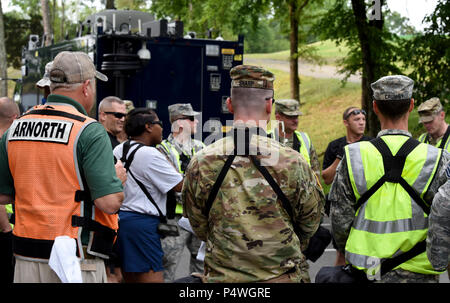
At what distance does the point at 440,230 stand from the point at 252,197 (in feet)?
3.23

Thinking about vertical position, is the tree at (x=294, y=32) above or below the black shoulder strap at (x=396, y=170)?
above

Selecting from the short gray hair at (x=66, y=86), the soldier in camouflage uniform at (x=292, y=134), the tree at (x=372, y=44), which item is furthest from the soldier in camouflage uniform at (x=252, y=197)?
the tree at (x=372, y=44)

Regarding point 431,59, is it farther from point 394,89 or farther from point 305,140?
point 394,89

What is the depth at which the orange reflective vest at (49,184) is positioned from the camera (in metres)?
3.23

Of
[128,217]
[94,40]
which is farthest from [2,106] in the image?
[94,40]

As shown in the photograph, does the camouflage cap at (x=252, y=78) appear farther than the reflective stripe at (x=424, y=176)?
No

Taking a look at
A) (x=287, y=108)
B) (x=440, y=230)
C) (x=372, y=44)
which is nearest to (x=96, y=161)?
(x=440, y=230)

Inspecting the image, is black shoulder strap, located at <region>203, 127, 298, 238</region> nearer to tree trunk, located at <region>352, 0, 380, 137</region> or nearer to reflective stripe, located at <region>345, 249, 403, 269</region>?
reflective stripe, located at <region>345, 249, 403, 269</region>

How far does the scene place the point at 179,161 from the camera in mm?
5941

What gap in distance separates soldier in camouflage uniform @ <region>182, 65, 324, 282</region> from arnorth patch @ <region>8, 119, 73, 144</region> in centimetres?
72

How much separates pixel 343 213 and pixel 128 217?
2.18 meters

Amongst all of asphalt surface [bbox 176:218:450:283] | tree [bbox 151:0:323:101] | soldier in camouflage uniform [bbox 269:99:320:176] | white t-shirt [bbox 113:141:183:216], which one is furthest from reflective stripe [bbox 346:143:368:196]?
tree [bbox 151:0:323:101]

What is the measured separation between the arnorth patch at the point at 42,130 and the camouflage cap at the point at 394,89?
1.76 m

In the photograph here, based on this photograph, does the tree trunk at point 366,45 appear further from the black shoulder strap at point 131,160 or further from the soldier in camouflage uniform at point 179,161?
the black shoulder strap at point 131,160
